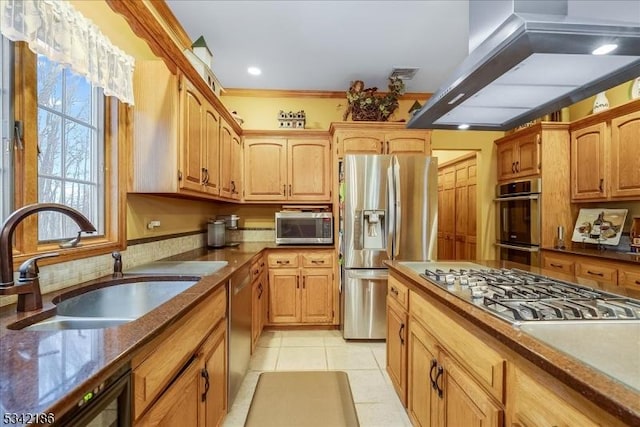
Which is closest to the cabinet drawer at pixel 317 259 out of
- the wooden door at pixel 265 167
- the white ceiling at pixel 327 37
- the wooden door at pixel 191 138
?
the wooden door at pixel 265 167

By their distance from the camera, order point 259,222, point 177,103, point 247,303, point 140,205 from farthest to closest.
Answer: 1. point 259,222
2. point 247,303
3. point 140,205
4. point 177,103

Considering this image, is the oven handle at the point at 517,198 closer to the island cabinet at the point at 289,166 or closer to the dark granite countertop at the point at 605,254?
the dark granite countertop at the point at 605,254

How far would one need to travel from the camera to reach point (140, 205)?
2084mm

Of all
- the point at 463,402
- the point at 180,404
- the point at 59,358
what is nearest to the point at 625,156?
the point at 463,402

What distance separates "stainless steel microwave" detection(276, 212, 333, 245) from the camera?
11.1 ft

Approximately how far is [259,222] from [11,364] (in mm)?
3243

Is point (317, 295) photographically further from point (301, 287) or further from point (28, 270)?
point (28, 270)

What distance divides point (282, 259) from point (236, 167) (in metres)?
1.11

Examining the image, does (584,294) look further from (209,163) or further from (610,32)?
(209,163)

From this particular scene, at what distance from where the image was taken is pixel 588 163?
121 inches

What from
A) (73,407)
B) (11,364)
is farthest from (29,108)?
(73,407)

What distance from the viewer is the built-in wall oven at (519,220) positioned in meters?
3.29

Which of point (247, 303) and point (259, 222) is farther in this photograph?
point (259, 222)

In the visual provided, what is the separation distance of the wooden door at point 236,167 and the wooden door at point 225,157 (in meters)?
0.08
